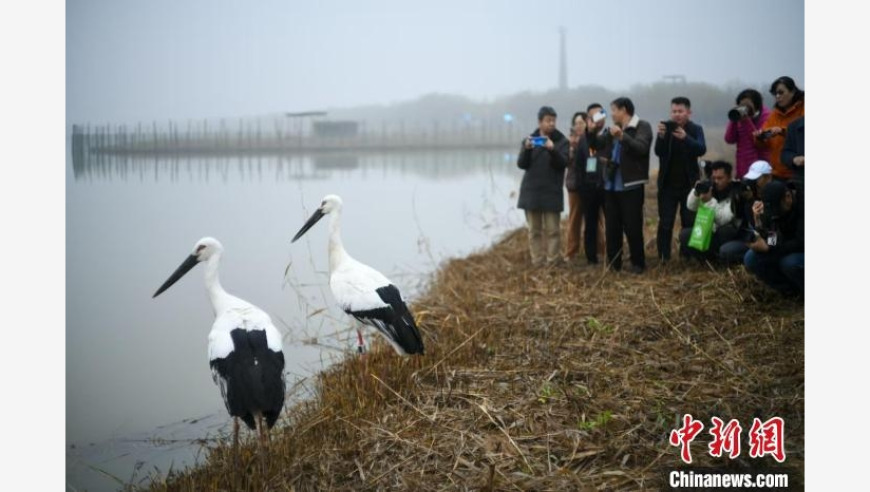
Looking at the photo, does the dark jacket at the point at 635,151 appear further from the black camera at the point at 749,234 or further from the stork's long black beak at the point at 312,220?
the stork's long black beak at the point at 312,220

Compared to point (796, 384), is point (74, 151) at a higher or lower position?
higher

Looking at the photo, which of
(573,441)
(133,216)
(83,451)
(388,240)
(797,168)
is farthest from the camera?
(388,240)

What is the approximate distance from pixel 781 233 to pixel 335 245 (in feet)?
8.24

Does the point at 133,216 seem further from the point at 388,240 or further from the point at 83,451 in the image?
the point at 388,240

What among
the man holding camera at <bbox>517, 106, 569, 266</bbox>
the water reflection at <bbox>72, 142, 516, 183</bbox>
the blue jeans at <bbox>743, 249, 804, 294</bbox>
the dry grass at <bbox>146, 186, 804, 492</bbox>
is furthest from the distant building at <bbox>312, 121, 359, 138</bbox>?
the blue jeans at <bbox>743, 249, 804, 294</bbox>

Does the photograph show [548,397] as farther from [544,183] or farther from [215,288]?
[544,183]

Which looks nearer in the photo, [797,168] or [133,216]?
[797,168]

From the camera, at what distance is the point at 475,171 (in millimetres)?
7508

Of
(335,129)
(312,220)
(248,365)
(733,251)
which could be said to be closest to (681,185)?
(733,251)

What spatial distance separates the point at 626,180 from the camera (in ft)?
19.4

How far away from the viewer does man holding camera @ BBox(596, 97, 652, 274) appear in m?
5.79

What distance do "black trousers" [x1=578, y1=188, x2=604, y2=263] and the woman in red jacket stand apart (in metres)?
1.54

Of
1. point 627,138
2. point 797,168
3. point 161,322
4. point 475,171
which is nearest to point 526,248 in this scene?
point 475,171

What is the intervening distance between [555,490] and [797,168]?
8.18 feet
